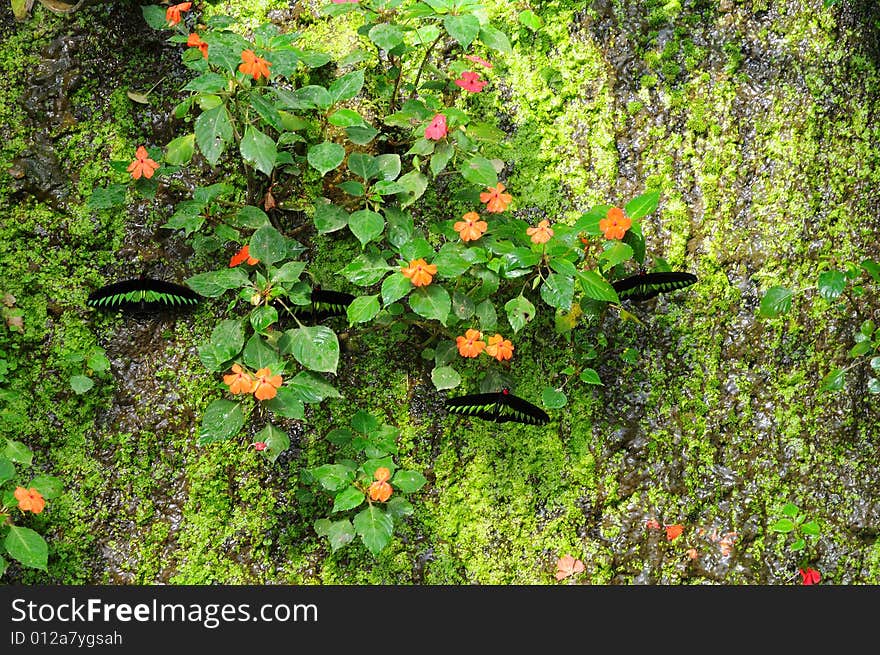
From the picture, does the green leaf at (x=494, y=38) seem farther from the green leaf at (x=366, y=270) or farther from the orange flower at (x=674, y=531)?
the orange flower at (x=674, y=531)

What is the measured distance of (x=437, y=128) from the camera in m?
1.98

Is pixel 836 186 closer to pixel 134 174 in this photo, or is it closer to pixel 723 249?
pixel 723 249

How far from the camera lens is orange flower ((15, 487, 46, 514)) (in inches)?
75.5

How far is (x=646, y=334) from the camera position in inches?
86.1

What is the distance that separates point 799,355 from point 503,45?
3.78 feet

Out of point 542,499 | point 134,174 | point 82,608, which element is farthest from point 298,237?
point 82,608

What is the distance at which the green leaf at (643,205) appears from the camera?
1.99m

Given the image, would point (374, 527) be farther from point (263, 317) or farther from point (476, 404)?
point (263, 317)

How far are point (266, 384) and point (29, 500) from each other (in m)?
0.66

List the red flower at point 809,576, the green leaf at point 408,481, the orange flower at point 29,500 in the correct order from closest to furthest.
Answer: the orange flower at point 29,500
the green leaf at point 408,481
the red flower at point 809,576

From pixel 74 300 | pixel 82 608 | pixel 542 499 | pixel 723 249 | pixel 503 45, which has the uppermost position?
pixel 503 45

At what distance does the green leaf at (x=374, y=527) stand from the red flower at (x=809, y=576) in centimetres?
113

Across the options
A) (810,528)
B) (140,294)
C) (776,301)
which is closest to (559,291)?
(776,301)

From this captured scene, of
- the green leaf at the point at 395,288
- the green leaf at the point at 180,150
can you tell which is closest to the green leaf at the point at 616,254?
the green leaf at the point at 395,288
